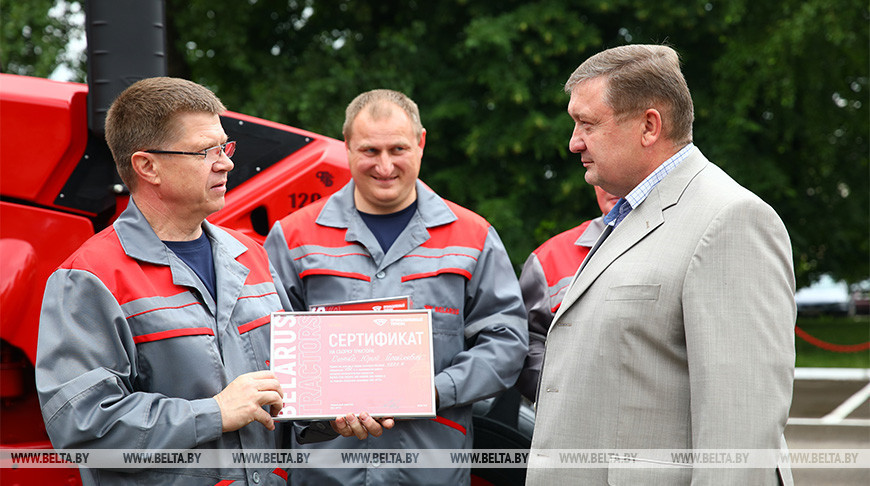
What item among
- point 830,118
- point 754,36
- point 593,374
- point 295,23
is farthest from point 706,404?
point 830,118

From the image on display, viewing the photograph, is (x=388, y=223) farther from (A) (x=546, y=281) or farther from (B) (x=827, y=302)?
(B) (x=827, y=302)

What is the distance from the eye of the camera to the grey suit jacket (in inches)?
72.9

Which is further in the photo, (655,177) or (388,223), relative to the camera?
(388,223)

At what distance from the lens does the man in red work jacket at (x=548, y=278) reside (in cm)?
326

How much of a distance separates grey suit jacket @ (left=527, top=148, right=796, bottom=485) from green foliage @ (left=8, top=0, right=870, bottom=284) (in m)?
8.39

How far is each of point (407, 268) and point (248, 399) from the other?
0.98 metres

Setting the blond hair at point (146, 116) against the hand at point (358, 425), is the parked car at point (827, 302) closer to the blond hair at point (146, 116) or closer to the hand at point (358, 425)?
the hand at point (358, 425)

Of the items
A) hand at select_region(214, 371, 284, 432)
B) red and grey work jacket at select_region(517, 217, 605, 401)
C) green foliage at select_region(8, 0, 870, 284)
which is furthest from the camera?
green foliage at select_region(8, 0, 870, 284)

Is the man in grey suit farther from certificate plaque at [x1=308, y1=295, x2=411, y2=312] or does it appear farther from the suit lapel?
certificate plaque at [x1=308, y1=295, x2=411, y2=312]

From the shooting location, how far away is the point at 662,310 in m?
1.96

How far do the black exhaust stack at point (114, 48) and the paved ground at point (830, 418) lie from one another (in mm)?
6185

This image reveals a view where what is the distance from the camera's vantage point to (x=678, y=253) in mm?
1975

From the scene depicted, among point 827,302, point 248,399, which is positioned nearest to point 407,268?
point 248,399

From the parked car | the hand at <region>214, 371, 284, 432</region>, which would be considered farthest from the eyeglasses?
the parked car
